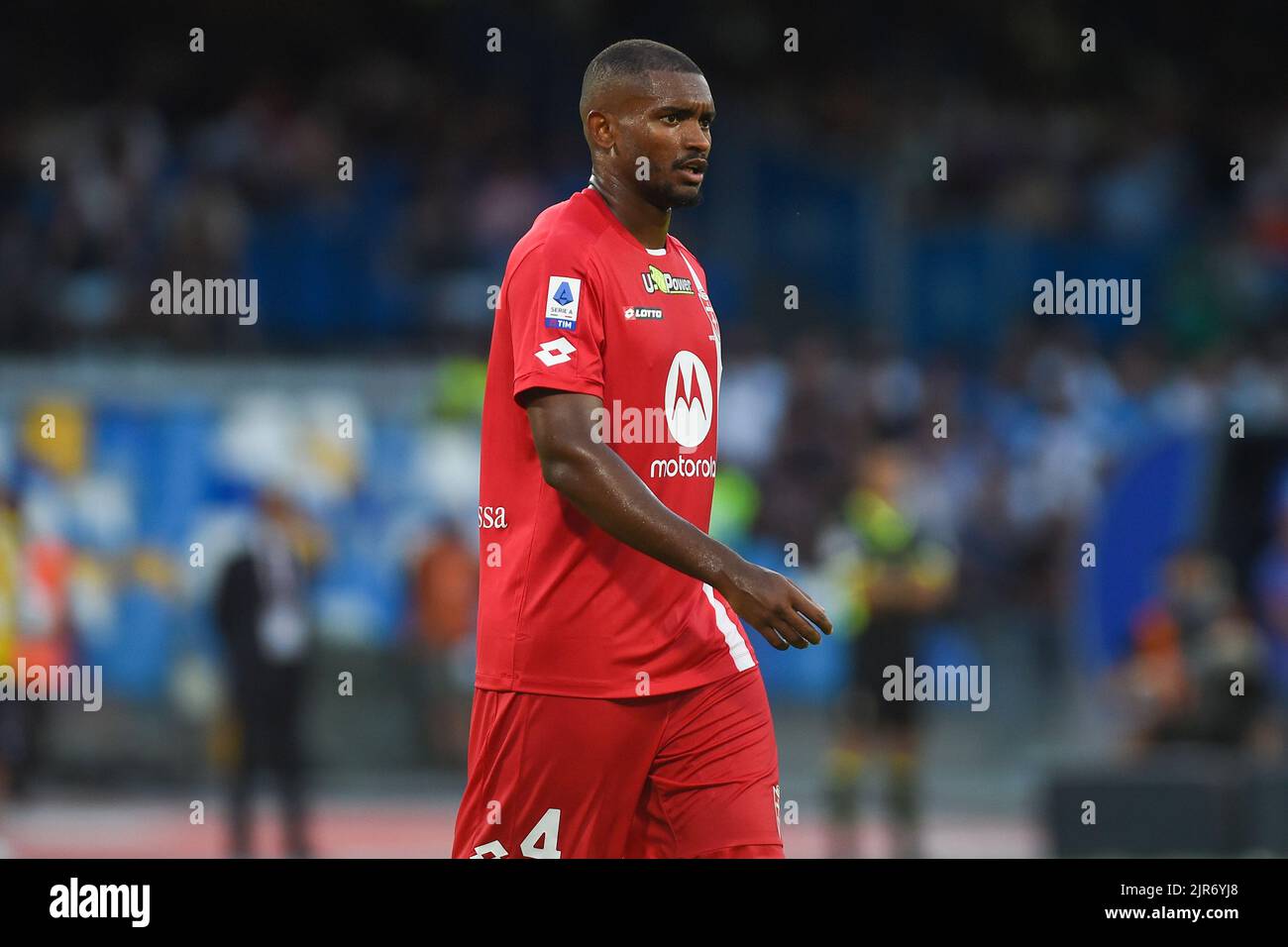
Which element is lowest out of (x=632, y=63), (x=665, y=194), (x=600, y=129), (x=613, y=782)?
(x=613, y=782)

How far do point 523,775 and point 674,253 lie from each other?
132cm

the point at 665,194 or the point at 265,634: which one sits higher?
the point at 665,194

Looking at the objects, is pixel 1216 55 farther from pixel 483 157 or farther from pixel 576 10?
pixel 483 157

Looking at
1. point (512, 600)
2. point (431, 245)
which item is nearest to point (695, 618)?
point (512, 600)

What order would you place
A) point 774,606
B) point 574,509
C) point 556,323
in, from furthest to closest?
1. point 574,509
2. point 556,323
3. point 774,606

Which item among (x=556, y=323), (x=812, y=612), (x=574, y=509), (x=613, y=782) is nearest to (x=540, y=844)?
(x=613, y=782)

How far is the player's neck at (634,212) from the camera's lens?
4.55 metres

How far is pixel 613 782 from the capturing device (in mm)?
4348

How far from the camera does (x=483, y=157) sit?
49.0 feet

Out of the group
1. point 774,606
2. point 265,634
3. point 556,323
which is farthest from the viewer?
point 265,634

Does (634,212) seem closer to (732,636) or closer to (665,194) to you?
(665,194)

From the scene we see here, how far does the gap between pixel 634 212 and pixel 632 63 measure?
35 centimetres

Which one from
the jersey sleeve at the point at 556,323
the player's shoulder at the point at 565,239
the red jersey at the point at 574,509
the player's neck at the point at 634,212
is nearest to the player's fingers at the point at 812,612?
the red jersey at the point at 574,509
